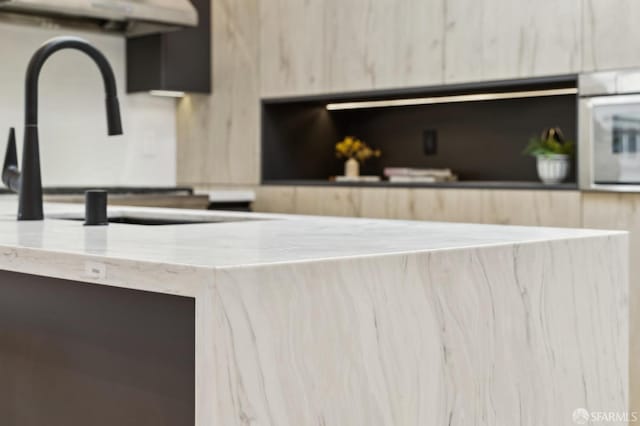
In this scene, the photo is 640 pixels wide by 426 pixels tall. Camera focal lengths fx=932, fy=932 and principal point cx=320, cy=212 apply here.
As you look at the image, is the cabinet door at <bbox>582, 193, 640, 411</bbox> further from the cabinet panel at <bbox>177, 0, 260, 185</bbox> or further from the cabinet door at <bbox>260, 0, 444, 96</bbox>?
the cabinet panel at <bbox>177, 0, 260, 185</bbox>

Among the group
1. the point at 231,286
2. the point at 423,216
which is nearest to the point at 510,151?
the point at 423,216

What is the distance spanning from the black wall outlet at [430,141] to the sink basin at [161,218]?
7.58 feet

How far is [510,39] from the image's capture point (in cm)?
395

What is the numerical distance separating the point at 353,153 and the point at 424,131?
0.44 metres

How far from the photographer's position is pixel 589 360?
188cm

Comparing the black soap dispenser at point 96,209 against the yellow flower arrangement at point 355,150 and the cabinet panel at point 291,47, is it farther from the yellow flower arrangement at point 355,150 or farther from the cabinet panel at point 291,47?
the yellow flower arrangement at point 355,150

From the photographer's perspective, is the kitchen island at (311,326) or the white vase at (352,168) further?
the white vase at (352,168)

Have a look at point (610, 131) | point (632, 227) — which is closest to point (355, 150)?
point (610, 131)

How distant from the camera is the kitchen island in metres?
1.28

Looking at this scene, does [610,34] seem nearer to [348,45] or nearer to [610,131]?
[610,131]

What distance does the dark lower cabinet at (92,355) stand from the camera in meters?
1.44

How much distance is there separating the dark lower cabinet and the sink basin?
91cm
